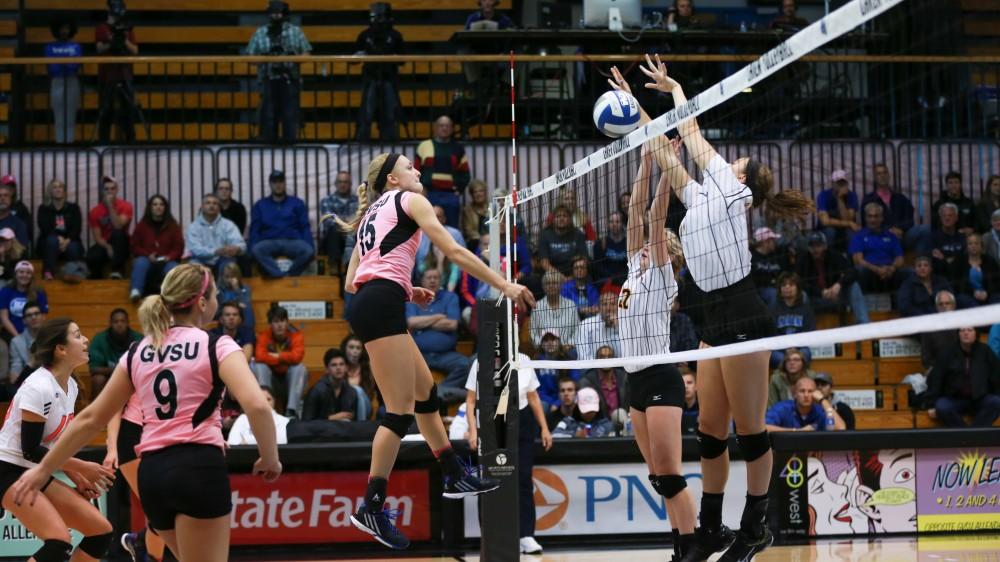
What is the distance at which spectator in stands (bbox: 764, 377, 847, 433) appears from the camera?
11.3m

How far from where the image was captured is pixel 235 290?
1323 centimetres

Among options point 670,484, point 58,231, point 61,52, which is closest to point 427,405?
point 670,484

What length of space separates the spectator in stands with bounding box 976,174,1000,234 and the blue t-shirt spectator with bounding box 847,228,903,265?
3.27 ft

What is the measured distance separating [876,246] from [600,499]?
5.23m

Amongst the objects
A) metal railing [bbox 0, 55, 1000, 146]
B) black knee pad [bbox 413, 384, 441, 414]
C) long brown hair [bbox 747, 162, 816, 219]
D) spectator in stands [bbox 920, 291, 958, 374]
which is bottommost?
black knee pad [bbox 413, 384, 441, 414]

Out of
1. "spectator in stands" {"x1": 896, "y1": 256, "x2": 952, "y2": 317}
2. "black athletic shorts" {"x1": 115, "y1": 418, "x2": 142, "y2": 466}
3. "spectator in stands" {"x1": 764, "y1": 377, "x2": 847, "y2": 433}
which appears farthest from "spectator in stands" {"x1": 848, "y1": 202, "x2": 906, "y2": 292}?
"black athletic shorts" {"x1": 115, "y1": 418, "x2": 142, "y2": 466}

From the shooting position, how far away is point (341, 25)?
1873cm

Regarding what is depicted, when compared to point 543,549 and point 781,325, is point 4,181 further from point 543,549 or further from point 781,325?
point 781,325

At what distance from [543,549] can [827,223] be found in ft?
18.6

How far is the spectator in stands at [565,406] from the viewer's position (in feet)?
37.2

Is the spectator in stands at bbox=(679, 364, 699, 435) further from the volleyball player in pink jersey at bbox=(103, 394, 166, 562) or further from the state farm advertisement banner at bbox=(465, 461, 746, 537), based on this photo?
the volleyball player in pink jersey at bbox=(103, 394, 166, 562)

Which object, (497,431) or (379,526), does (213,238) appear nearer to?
(497,431)

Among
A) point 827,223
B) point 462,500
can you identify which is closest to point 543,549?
point 462,500

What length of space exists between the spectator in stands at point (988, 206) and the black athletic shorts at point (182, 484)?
11.5 meters
